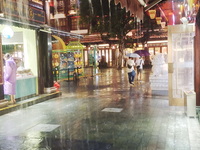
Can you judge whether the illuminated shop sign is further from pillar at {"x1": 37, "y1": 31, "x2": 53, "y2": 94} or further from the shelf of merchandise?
the shelf of merchandise

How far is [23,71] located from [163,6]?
22323mm

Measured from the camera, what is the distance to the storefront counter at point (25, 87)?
10.4 m

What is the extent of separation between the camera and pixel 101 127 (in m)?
6.53

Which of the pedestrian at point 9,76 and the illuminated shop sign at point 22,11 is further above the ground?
the illuminated shop sign at point 22,11

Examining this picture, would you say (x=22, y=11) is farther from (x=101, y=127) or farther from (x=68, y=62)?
(x=68, y=62)

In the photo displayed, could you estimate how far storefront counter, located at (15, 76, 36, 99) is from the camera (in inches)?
409

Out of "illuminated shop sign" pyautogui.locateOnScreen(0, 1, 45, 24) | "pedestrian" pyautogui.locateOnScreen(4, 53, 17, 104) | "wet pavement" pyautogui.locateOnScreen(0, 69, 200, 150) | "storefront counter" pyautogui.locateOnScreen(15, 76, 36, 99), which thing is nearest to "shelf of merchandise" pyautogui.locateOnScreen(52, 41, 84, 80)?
"storefront counter" pyautogui.locateOnScreen(15, 76, 36, 99)

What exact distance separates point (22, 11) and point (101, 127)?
6.57m

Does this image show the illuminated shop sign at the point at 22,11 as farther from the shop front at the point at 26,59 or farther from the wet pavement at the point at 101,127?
the wet pavement at the point at 101,127

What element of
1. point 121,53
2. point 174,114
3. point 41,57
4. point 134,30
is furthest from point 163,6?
point 174,114

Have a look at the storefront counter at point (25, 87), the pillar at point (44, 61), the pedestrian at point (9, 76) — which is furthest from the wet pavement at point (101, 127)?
the pillar at point (44, 61)

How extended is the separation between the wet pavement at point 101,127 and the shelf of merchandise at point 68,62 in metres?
11.3

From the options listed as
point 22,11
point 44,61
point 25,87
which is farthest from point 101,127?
point 22,11

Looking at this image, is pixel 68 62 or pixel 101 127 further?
pixel 68 62
